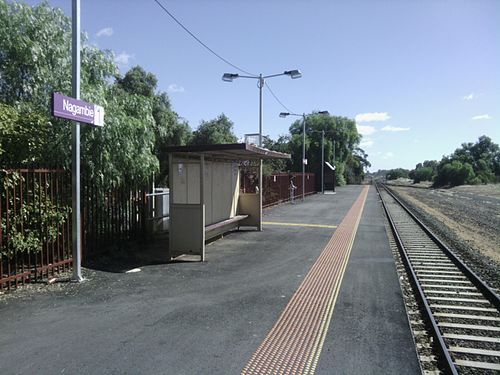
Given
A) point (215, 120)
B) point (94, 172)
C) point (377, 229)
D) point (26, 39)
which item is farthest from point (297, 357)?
point (215, 120)

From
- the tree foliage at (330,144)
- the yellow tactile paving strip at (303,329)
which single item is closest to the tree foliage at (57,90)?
the yellow tactile paving strip at (303,329)

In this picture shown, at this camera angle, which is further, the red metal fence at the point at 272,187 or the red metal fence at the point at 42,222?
the red metal fence at the point at 272,187

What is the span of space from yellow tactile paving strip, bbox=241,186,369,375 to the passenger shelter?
2.70 m

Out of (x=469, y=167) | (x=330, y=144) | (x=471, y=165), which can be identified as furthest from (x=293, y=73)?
(x=471, y=165)

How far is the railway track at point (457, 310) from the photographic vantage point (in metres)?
4.51

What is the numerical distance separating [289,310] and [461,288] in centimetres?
365

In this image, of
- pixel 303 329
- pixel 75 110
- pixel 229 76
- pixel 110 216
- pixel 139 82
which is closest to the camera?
pixel 303 329

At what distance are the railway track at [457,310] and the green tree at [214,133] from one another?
2418 cm

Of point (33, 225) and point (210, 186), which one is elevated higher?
point (210, 186)

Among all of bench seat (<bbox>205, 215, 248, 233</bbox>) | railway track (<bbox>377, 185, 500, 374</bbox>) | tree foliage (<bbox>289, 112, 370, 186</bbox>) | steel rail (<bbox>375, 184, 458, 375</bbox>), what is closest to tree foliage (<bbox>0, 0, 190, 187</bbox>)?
bench seat (<bbox>205, 215, 248, 233</bbox>)

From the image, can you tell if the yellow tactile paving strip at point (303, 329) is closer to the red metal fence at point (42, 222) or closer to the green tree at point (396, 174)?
the red metal fence at point (42, 222)

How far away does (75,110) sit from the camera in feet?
21.3

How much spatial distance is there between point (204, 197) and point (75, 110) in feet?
16.1

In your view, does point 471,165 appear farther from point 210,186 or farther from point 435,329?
point 435,329
